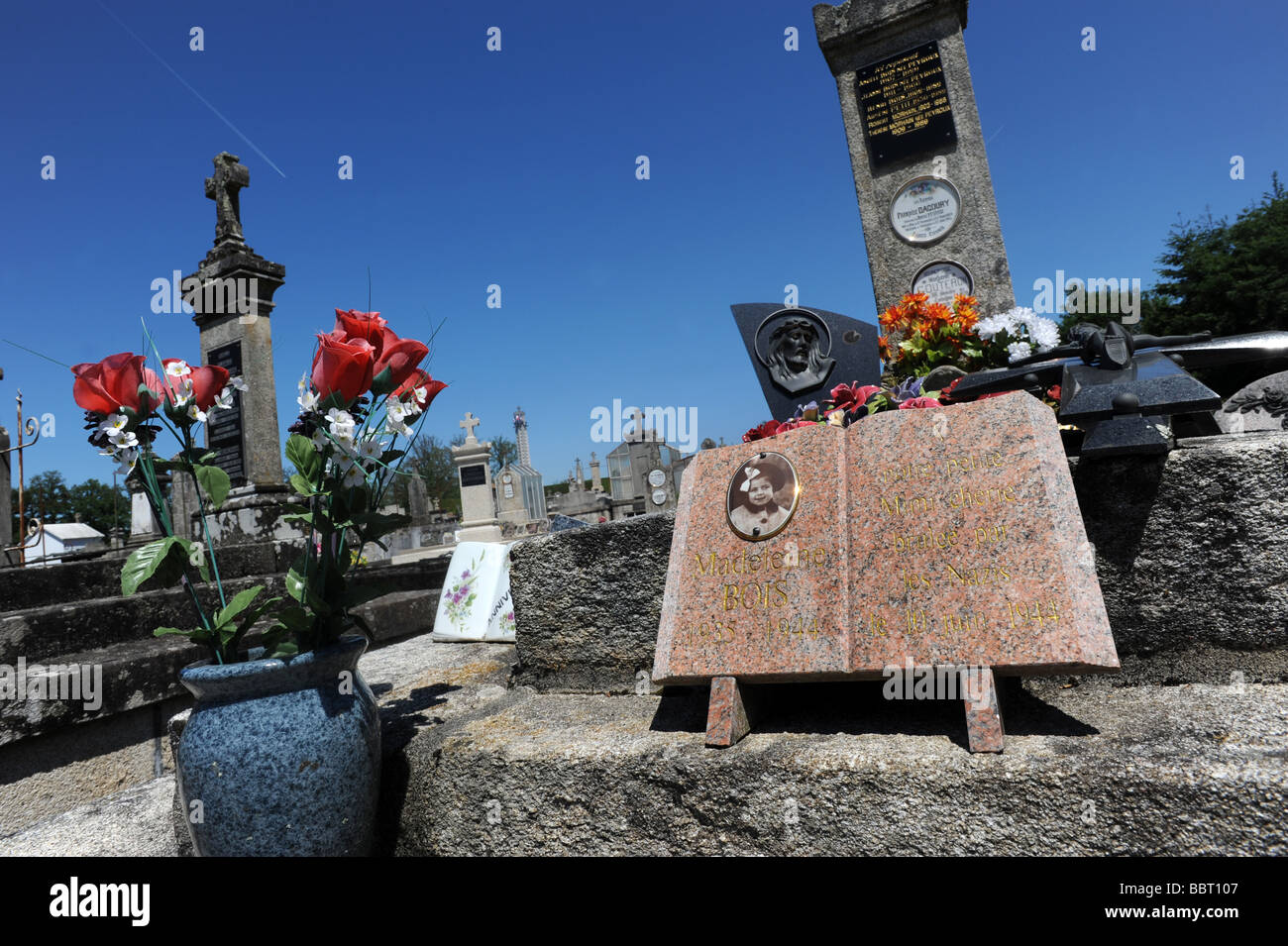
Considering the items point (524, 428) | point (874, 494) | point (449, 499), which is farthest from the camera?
point (524, 428)

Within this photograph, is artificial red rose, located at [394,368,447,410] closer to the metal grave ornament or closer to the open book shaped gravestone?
the open book shaped gravestone

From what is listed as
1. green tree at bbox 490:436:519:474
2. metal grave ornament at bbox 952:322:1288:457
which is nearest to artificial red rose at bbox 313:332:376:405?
metal grave ornament at bbox 952:322:1288:457

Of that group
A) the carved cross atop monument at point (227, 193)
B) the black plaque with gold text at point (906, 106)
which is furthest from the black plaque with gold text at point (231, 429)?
the black plaque with gold text at point (906, 106)

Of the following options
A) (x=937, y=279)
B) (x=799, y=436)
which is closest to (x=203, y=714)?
(x=799, y=436)

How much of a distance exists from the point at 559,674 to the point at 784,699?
37.0 inches

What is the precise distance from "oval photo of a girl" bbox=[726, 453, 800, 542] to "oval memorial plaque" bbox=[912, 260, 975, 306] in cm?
363

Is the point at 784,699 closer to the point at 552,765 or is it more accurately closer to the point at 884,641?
the point at 884,641

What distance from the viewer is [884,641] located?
5.99ft

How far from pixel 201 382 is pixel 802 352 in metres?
2.73

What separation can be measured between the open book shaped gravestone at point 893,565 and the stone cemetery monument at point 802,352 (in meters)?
1.45

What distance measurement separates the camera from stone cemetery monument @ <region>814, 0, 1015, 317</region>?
525 centimetres

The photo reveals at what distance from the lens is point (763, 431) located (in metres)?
2.79
